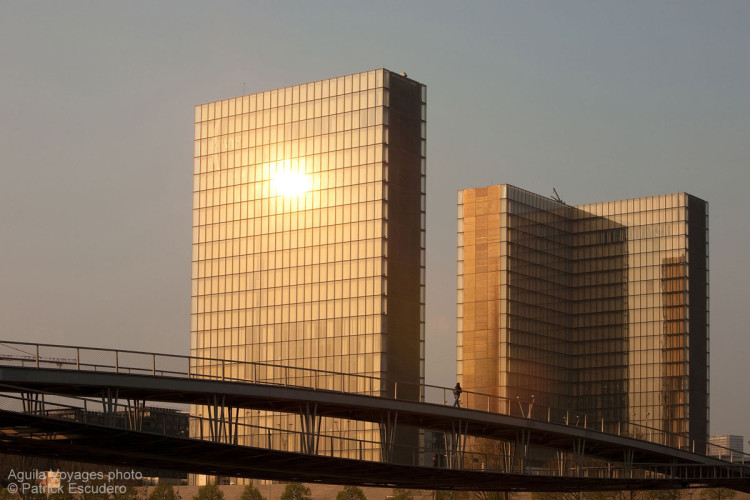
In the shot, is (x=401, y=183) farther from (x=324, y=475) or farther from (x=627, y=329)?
(x=324, y=475)

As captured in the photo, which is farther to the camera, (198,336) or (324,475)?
(198,336)

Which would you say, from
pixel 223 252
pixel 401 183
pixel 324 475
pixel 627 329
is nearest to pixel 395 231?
pixel 401 183

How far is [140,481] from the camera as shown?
158 metres

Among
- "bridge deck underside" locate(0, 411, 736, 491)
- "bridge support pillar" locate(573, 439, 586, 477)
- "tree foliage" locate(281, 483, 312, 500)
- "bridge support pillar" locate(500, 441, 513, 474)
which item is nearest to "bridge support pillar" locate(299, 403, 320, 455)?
"bridge deck underside" locate(0, 411, 736, 491)

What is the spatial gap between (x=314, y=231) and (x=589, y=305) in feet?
167

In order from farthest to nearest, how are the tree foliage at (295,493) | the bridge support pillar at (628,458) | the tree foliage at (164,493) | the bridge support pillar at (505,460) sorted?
the tree foliage at (164,493)
the tree foliage at (295,493)
the bridge support pillar at (628,458)
the bridge support pillar at (505,460)

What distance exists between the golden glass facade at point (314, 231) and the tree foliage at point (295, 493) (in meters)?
5.83

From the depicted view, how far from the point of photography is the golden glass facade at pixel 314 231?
413ft

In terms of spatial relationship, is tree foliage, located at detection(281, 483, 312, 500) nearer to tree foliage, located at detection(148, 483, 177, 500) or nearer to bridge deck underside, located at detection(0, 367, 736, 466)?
tree foliage, located at detection(148, 483, 177, 500)

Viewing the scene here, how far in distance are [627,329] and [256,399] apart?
4239 inches

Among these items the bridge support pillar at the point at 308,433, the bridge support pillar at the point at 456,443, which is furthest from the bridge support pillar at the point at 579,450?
the bridge support pillar at the point at 308,433

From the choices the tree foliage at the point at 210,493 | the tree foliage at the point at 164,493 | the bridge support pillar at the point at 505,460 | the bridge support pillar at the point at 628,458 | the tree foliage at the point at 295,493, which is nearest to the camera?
the bridge support pillar at the point at 505,460

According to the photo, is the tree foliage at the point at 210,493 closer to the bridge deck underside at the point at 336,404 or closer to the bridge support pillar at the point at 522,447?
the bridge deck underside at the point at 336,404

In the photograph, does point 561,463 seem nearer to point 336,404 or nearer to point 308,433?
point 336,404
